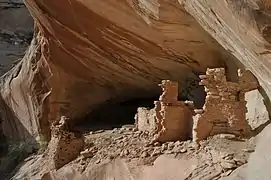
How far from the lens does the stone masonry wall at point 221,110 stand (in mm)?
5320

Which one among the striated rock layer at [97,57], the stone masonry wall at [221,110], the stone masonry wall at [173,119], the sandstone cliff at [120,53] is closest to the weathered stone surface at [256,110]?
the sandstone cliff at [120,53]

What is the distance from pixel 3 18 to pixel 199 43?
9167 mm

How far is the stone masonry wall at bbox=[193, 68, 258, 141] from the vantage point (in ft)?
17.5

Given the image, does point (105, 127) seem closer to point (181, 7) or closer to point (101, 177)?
point (101, 177)

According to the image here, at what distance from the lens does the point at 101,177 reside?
20.2ft

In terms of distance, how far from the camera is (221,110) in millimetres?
5363

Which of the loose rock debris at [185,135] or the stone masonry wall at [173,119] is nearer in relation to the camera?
the loose rock debris at [185,135]

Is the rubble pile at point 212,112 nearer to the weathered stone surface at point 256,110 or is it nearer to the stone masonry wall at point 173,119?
the stone masonry wall at point 173,119

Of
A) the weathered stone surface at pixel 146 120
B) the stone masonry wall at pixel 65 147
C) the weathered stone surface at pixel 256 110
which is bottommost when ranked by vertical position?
the stone masonry wall at pixel 65 147

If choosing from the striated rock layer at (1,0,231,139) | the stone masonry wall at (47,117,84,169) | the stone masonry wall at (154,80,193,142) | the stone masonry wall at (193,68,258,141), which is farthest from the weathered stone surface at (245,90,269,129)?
the stone masonry wall at (47,117,84,169)

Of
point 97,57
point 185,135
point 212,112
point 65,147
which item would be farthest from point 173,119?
point 97,57

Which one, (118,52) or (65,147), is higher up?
(118,52)

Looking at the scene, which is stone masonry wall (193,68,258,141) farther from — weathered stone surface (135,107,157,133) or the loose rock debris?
weathered stone surface (135,107,157,133)

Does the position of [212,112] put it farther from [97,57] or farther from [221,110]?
[97,57]
